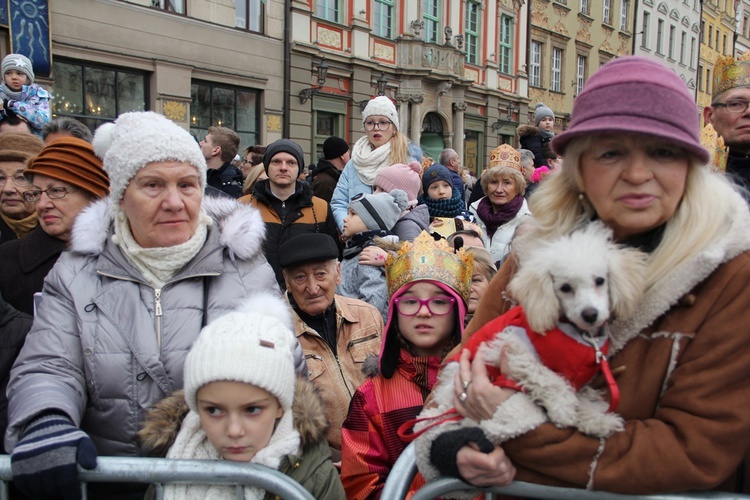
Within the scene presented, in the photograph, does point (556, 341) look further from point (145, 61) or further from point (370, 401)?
point (145, 61)

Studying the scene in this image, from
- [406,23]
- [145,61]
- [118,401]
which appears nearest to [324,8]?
[406,23]

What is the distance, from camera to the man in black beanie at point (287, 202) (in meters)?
4.75

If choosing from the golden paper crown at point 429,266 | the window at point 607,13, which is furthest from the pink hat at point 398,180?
the window at point 607,13

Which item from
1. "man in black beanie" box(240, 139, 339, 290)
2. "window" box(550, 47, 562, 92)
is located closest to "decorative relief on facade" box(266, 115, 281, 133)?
"man in black beanie" box(240, 139, 339, 290)

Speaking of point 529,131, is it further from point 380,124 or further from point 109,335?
point 109,335

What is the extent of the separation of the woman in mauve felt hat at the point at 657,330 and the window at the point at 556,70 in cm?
2781

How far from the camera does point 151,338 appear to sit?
6.61 ft

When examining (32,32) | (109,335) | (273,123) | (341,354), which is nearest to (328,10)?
(273,123)

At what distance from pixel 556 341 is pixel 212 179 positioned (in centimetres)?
520

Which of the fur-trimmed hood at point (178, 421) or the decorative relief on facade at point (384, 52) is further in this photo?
the decorative relief on facade at point (384, 52)

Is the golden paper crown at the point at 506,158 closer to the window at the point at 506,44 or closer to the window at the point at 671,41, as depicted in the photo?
the window at the point at 506,44

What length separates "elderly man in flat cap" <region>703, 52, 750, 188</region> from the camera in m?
3.14

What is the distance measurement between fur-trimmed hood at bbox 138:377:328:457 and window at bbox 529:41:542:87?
26404 millimetres

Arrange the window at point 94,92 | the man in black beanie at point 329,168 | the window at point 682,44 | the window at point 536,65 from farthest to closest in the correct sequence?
the window at point 682,44 < the window at point 536,65 < the window at point 94,92 < the man in black beanie at point 329,168
